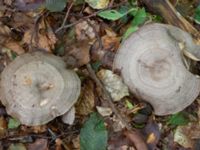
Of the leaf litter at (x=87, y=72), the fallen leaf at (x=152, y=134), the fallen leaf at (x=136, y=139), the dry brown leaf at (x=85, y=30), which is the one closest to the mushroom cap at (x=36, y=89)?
the leaf litter at (x=87, y=72)

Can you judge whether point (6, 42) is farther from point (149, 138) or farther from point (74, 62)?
point (149, 138)

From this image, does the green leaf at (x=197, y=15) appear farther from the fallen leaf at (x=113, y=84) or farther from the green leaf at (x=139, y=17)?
the fallen leaf at (x=113, y=84)

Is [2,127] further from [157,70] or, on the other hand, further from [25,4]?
[157,70]

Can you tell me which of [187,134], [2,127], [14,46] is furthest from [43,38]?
[187,134]

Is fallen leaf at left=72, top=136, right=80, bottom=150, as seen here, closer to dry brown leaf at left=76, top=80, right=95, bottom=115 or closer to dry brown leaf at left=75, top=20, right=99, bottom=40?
dry brown leaf at left=76, top=80, right=95, bottom=115

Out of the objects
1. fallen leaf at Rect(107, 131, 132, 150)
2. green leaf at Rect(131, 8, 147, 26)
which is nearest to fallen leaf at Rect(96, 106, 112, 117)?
fallen leaf at Rect(107, 131, 132, 150)

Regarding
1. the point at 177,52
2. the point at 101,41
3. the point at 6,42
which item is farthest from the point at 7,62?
the point at 177,52

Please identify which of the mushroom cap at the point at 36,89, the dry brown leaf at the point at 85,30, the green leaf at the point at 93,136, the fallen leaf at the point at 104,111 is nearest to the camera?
the mushroom cap at the point at 36,89
